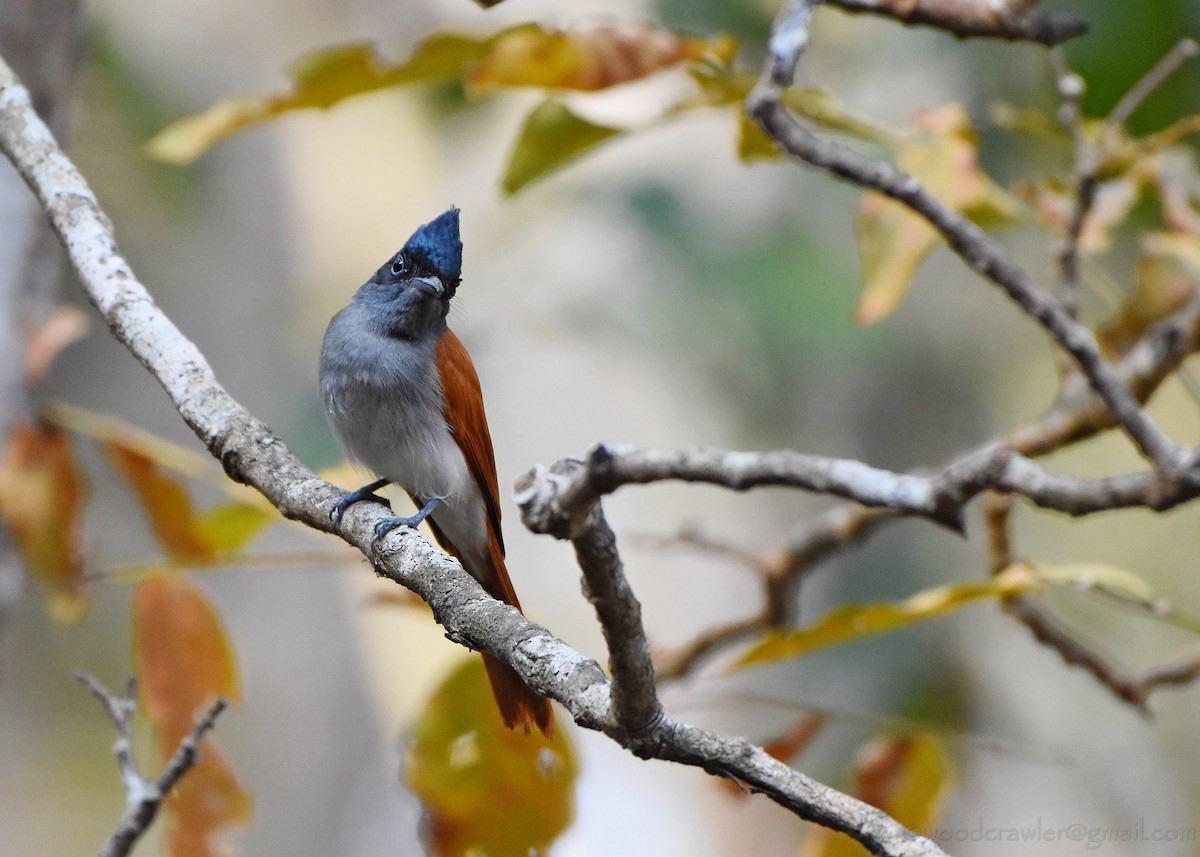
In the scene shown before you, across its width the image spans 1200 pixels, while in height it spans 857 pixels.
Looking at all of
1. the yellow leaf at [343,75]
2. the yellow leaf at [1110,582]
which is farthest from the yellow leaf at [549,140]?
the yellow leaf at [1110,582]

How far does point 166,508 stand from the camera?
7.96 feet

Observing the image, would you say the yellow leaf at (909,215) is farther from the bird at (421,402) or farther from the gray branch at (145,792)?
the gray branch at (145,792)

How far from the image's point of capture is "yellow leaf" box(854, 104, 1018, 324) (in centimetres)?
226

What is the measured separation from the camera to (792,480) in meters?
1.23

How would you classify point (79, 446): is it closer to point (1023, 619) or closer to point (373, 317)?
point (373, 317)

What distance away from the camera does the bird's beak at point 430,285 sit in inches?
107

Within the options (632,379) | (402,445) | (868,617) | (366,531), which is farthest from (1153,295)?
(632,379)

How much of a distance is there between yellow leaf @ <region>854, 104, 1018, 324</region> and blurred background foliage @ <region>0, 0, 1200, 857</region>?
1.20 metres

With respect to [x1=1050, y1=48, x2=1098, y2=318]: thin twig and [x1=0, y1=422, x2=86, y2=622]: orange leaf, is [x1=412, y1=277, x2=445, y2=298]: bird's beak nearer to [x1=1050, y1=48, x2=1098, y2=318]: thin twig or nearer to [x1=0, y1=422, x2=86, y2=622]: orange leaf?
[x1=0, y1=422, x2=86, y2=622]: orange leaf

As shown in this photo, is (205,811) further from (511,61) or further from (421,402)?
(511,61)

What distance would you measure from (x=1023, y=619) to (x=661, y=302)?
2.45m

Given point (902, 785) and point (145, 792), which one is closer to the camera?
point (145, 792)

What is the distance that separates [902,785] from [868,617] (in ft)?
1.67

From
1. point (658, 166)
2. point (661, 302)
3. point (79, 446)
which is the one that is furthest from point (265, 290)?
point (661, 302)
